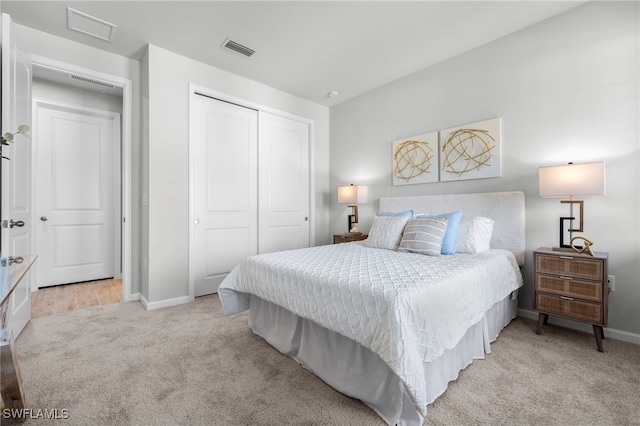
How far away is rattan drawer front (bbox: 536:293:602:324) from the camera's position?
6.81 feet

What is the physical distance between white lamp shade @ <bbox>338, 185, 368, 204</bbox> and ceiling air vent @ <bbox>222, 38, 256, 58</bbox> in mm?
2035

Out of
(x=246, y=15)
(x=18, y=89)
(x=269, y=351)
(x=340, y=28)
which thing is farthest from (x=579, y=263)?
(x=18, y=89)

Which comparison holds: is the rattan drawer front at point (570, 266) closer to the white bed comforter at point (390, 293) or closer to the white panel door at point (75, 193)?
the white bed comforter at point (390, 293)

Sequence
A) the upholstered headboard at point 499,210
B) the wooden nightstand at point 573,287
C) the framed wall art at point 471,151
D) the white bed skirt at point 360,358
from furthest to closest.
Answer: the framed wall art at point 471,151 < the upholstered headboard at point 499,210 < the wooden nightstand at point 573,287 < the white bed skirt at point 360,358

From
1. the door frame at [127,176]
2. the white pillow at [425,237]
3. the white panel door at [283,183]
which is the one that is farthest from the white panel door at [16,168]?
the white pillow at [425,237]

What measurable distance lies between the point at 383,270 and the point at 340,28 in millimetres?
2320

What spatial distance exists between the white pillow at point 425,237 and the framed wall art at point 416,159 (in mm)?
1015

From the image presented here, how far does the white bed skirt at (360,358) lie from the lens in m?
1.39

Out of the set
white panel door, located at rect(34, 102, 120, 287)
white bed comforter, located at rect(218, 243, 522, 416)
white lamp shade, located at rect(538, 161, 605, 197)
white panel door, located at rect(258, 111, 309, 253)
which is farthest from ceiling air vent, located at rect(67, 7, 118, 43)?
white lamp shade, located at rect(538, 161, 605, 197)

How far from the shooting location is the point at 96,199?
415 centimetres

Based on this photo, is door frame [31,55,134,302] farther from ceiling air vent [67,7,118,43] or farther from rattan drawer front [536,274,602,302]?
rattan drawer front [536,274,602,302]

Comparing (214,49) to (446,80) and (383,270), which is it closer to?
(446,80)

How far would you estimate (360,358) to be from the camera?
1.55m

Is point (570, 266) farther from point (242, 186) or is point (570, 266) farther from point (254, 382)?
point (242, 186)
